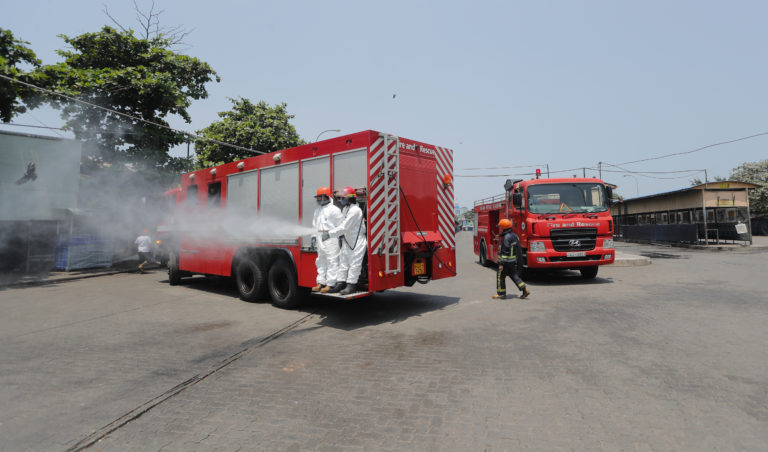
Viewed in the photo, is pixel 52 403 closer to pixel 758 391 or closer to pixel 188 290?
pixel 758 391

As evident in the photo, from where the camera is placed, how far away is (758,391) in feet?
11.7

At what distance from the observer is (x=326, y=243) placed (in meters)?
6.62

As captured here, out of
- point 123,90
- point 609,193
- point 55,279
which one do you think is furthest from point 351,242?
point 123,90

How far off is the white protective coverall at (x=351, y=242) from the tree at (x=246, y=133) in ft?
62.7

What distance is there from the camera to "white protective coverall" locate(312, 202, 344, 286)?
656cm

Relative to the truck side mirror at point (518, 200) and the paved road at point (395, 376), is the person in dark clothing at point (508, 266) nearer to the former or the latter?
the paved road at point (395, 376)

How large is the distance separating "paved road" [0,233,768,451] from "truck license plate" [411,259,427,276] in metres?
0.77

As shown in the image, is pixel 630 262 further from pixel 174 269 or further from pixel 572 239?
pixel 174 269

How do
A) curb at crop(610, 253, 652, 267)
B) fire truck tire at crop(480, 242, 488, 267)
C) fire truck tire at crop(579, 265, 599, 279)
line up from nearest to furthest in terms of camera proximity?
fire truck tire at crop(579, 265, 599, 279)
curb at crop(610, 253, 652, 267)
fire truck tire at crop(480, 242, 488, 267)

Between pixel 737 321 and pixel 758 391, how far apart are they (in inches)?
127

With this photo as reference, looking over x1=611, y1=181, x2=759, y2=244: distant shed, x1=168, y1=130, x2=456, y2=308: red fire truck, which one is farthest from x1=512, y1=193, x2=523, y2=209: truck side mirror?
x1=611, y1=181, x2=759, y2=244: distant shed

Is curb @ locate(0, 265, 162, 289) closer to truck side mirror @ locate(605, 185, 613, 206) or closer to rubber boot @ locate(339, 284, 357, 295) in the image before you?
rubber boot @ locate(339, 284, 357, 295)

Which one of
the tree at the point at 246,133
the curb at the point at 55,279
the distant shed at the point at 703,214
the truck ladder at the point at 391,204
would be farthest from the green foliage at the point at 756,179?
the curb at the point at 55,279

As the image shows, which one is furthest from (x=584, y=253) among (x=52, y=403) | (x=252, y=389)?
(x=52, y=403)
